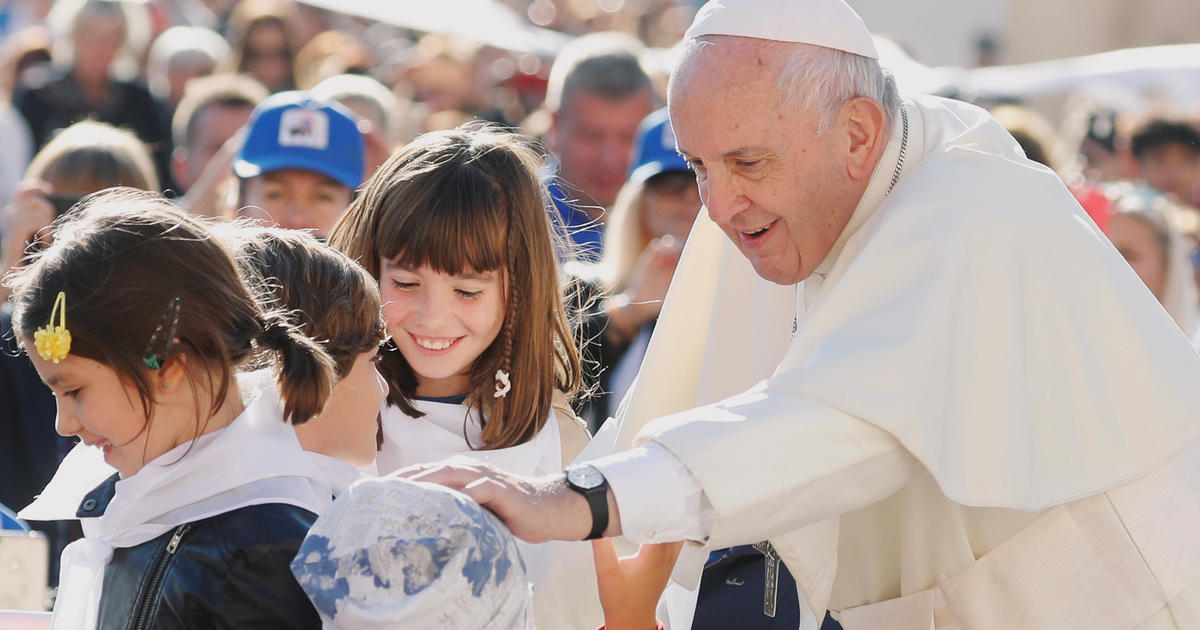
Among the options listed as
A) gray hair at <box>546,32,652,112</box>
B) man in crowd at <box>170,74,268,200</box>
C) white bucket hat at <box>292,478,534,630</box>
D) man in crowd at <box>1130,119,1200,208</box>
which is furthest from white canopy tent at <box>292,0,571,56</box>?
white bucket hat at <box>292,478,534,630</box>

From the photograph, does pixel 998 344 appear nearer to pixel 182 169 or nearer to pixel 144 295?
pixel 144 295

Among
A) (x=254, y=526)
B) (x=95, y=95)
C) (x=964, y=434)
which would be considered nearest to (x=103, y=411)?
(x=254, y=526)

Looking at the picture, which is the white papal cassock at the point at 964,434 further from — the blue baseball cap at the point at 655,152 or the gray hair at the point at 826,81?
the blue baseball cap at the point at 655,152

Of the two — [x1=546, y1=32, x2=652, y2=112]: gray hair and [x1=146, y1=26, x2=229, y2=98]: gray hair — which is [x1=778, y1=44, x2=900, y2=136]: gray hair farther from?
[x1=146, y1=26, x2=229, y2=98]: gray hair

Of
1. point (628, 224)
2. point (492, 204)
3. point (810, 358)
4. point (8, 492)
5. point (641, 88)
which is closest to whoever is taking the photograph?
point (810, 358)

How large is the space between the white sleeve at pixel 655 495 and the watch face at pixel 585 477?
12mm

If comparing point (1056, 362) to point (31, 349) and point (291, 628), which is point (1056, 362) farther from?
point (31, 349)

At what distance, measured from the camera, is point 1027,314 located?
8.20 feet

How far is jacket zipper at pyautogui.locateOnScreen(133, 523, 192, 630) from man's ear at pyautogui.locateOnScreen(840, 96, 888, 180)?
135 centimetres

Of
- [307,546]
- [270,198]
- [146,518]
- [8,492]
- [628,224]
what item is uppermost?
[307,546]

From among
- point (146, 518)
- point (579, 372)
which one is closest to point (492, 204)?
point (579, 372)

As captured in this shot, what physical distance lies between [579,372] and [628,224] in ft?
6.38

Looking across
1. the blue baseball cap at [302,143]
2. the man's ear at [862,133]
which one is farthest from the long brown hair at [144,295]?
the blue baseball cap at [302,143]

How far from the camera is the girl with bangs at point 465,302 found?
329 centimetres
